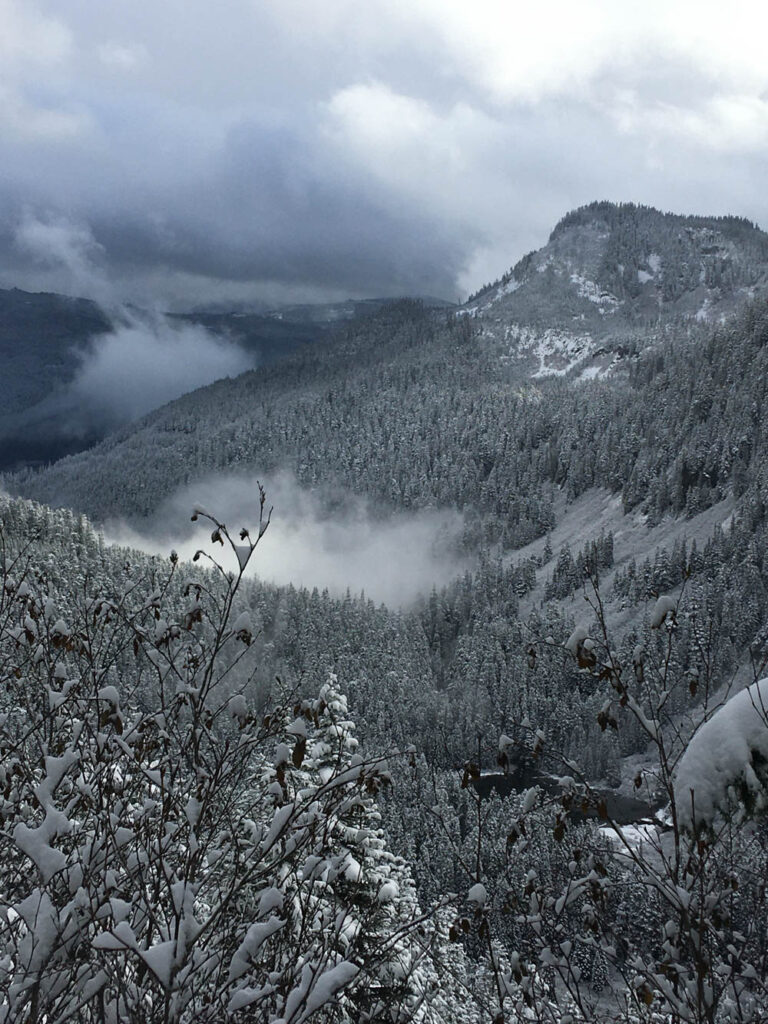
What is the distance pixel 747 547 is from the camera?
12350 centimetres

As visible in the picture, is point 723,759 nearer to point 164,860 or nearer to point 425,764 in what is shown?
point 164,860

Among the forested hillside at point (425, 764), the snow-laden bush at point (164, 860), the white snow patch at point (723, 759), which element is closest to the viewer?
the snow-laden bush at point (164, 860)

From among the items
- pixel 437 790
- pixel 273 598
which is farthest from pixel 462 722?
pixel 273 598

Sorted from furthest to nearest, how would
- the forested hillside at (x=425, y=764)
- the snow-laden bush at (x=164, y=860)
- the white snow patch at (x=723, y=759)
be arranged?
the white snow patch at (x=723, y=759) → the forested hillside at (x=425, y=764) → the snow-laden bush at (x=164, y=860)

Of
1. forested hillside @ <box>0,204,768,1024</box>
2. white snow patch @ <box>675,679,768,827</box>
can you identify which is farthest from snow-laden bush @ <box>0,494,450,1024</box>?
white snow patch @ <box>675,679,768,827</box>

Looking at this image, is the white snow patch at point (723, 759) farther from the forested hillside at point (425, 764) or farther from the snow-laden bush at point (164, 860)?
the snow-laden bush at point (164, 860)

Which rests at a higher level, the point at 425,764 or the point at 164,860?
the point at 425,764

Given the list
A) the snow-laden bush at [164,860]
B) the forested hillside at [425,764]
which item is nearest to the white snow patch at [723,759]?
the forested hillside at [425,764]

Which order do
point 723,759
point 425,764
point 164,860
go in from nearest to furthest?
1. point 723,759
2. point 164,860
3. point 425,764

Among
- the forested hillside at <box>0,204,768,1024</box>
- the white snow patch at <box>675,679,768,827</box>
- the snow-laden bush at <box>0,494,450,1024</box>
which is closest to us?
the snow-laden bush at <box>0,494,450,1024</box>

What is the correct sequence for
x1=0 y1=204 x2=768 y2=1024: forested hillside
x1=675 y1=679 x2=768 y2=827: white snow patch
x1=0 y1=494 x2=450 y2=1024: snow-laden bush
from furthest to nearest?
x1=675 y1=679 x2=768 y2=827: white snow patch → x1=0 y1=204 x2=768 y2=1024: forested hillside → x1=0 y1=494 x2=450 y2=1024: snow-laden bush

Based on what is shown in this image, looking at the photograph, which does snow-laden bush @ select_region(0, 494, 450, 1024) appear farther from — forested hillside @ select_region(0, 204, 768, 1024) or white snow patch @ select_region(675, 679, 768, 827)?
white snow patch @ select_region(675, 679, 768, 827)

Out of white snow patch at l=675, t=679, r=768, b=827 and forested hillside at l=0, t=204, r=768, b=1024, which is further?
white snow patch at l=675, t=679, r=768, b=827

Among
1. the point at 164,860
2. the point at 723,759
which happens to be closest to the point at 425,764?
the point at 164,860
